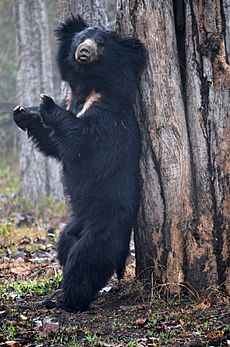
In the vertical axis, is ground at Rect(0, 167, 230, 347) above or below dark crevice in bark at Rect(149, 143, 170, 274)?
below

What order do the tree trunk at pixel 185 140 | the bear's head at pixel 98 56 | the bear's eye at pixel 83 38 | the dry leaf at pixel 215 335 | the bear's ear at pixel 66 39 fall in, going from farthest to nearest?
the bear's ear at pixel 66 39 < the bear's eye at pixel 83 38 < the bear's head at pixel 98 56 < the tree trunk at pixel 185 140 < the dry leaf at pixel 215 335

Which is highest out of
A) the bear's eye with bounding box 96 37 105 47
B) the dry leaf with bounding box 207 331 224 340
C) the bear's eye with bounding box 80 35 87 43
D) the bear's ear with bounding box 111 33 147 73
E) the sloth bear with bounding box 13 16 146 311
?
the bear's eye with bounding box 80 35 87 43

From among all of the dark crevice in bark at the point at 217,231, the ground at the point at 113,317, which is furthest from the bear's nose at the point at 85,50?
the ground at the point at 113,317

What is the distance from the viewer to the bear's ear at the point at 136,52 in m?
5.78

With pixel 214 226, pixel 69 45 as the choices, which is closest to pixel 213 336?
pixel 214 226

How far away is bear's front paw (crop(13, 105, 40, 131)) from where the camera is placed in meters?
6.49

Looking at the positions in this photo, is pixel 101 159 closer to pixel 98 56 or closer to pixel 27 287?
pixel 98 56

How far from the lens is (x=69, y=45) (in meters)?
6.57

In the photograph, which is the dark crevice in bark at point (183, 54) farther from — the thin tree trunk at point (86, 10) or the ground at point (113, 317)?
the thin tree trunk at point (86, 10)

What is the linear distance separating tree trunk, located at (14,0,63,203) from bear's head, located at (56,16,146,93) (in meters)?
7.53

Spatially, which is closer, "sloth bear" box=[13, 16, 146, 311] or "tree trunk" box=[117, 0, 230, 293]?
"tree trunk" box=[117, 0, 230, 293]

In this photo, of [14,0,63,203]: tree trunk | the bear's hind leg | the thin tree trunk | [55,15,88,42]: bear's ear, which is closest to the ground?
the bear's hind leg

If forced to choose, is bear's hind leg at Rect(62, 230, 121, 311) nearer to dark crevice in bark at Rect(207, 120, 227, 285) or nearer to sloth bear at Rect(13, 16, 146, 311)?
sloth bear at Rect(13, 16, 146, 311)

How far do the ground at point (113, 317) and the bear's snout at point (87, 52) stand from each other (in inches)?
76.0
